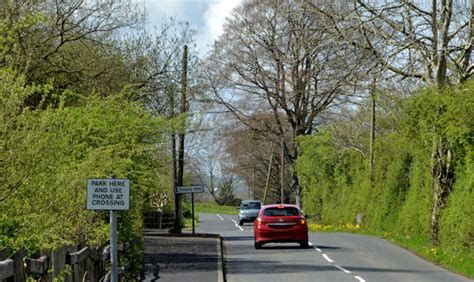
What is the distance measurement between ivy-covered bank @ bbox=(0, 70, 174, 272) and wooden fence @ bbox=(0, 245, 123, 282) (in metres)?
0.25

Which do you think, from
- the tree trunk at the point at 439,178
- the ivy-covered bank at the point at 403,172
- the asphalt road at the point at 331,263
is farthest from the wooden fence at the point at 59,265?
the tree trunk at the point at 439,178

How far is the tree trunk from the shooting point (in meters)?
28.1

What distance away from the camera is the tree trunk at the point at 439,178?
1107 inches

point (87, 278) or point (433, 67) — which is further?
point (433, 67)

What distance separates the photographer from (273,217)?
30625 mm

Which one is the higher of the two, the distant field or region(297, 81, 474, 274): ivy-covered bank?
the distant field

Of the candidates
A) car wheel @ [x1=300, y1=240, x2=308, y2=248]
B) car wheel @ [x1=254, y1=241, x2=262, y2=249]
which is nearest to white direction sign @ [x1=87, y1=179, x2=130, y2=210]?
car wheel @ [x1=254, y1=241, x2=262, y2=249]

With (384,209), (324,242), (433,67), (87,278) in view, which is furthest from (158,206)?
(87,278)

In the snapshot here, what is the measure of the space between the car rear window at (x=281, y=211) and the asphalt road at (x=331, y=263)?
115 cm

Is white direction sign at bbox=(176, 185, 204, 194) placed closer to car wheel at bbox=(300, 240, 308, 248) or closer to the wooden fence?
car wheel at bbox=(300, 240, 308, 248)

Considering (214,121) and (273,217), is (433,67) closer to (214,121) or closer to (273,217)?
(273,217)

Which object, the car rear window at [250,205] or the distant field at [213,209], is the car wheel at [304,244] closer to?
the car rear window at [250,205]

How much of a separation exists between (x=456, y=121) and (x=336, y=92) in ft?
89.9

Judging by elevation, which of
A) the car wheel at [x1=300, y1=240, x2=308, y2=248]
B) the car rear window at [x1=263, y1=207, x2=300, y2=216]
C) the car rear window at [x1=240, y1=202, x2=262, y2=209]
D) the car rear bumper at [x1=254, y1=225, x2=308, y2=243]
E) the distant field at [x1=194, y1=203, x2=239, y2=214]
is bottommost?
the car wheel at [x1=300, y1=240, x2=308, y2=248]
